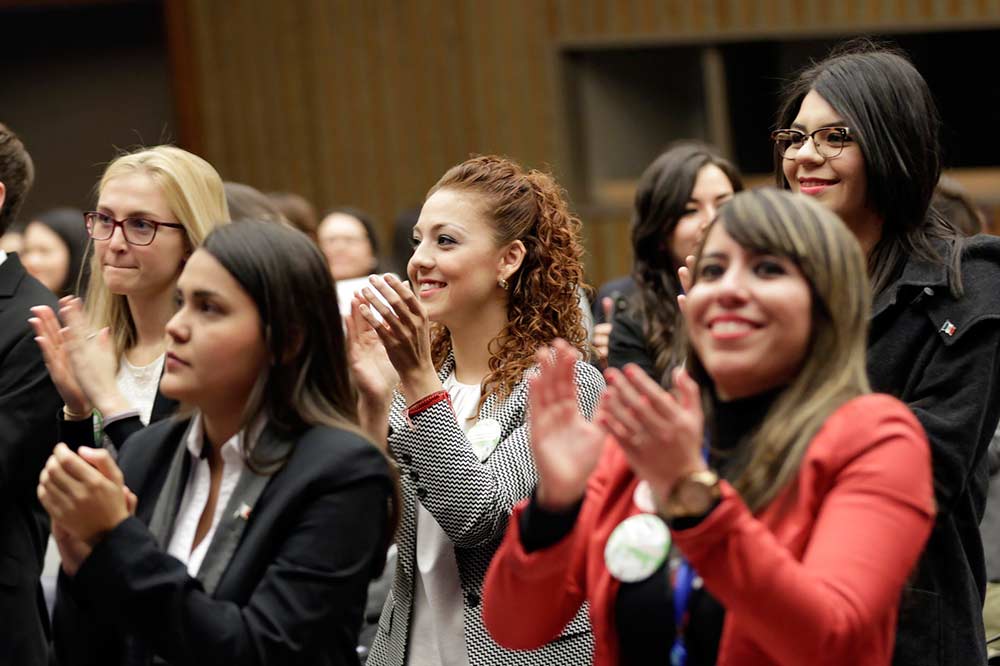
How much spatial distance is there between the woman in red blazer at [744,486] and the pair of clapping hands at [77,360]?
963 millimetres

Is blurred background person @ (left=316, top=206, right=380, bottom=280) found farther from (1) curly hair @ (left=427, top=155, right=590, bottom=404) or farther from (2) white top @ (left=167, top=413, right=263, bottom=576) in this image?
(2) white top @ (left=167, top=413, right=263, bottom=576)

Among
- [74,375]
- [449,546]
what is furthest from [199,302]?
[449,546]

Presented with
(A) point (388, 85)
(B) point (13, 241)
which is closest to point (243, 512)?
(B) point (13, 241)

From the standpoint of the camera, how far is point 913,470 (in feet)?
6.18

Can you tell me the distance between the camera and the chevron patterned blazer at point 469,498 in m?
2.66

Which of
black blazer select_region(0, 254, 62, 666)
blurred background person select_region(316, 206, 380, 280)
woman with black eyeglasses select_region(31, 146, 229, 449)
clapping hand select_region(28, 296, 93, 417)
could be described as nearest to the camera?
clapping hand select_region(28, 296, 93, 417)

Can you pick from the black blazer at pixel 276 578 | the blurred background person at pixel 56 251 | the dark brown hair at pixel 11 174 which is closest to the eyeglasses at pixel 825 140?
the black blazer at pixel 276 578

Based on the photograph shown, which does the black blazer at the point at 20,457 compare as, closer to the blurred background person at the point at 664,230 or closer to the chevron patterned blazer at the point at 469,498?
the chevron patterned blazer at the point at 469,498

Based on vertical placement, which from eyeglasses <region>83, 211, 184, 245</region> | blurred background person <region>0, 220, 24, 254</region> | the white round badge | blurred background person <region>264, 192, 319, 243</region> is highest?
eyeglasses <region>83, 211, 184, 245</region>

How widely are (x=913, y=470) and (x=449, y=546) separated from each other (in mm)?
1177

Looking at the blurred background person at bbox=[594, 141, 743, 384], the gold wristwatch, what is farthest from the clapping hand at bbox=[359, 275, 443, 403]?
the blurred background person at bbox=[594, 141, 743, 384]

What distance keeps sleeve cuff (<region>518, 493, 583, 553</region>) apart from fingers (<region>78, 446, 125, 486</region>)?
1.98 feet

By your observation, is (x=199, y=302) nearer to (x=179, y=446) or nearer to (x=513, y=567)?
(x=179, y=446)

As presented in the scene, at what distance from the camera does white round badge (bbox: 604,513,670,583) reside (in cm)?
198
